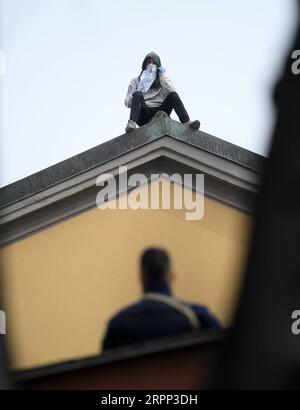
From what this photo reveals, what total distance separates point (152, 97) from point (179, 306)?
5.88m

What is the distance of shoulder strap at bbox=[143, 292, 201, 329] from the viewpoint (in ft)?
11.5

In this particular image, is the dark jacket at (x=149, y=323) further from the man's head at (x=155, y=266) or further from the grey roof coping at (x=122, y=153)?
the grey roof coping at (x=122, y=153)

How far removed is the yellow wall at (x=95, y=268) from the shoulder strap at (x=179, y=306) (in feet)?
11.5

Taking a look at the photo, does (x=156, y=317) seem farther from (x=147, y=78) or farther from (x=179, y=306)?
(x=147, y=78)

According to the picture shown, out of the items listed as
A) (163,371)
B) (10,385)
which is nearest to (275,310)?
(10,385)

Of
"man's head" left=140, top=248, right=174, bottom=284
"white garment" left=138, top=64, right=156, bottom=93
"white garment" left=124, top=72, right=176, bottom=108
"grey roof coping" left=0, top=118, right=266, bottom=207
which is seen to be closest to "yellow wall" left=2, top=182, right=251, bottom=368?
"grey roof coping" left=0, top=118, right=266, bottom=207

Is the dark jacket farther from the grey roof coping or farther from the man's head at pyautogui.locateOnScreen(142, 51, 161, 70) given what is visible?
the man's head at pyautogui.locateOnScreen(142, 51, 161, 70)

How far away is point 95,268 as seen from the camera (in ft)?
25.4

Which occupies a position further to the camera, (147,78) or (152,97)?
(147,78)

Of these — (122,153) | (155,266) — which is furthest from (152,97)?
(155,266)

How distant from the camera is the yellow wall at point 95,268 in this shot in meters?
7.33

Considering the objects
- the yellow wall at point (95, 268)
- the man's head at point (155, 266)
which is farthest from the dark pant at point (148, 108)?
the man's head at point (155, 266)

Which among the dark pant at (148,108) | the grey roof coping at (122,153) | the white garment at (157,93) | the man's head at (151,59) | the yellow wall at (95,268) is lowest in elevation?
the yellow wall at (95,268)

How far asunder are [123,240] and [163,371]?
4052mm
